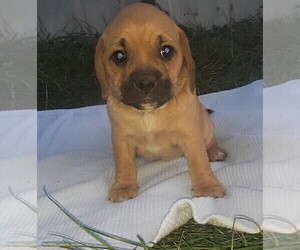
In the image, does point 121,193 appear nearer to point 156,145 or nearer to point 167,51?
point 156,145

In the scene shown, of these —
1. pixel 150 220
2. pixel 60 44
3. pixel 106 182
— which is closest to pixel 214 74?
pixel 60 44

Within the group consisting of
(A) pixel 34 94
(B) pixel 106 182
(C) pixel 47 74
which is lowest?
(B) pixel 106 182

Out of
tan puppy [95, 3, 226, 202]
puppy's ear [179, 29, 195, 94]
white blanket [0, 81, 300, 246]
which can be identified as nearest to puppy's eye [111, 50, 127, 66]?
tan puppy [95, 3, 226, 202]

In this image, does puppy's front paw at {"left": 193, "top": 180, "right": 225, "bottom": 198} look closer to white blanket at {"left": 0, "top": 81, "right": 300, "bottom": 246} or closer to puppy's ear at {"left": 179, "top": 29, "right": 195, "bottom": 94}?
white blanket at {"left": 0, "top": 81, "right": 300, "bottom": 246}

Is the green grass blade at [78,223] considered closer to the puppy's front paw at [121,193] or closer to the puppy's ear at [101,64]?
the puppy's front paw at [121,193]

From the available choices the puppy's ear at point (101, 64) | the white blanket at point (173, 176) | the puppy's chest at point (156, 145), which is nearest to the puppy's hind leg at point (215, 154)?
the white blanket at point (173, 176)

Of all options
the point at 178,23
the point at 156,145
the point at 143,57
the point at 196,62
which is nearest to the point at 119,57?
the point at 143,57

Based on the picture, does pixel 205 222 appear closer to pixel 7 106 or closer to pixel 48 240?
pixel 48 240
